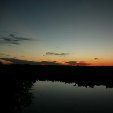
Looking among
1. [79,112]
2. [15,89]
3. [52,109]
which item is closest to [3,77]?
[15,89]

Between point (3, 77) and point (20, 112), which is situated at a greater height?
point (3, 77)

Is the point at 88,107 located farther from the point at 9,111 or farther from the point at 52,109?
the point at 9,111

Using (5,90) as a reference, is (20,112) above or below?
below

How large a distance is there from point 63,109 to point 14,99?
17.7 feet

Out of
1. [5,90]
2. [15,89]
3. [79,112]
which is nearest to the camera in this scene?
[5,90]

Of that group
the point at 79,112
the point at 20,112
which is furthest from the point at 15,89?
the point at 79,112

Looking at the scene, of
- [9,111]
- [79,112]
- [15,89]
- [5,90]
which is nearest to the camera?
[9,111]

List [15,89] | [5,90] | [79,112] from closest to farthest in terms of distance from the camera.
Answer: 1. [5,90]
2. [79,112]
3. [15,89]

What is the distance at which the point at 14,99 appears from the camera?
23.6 metres

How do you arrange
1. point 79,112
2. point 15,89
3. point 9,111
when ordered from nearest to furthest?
1. point 9,111
2. point 79,112
3. point 15,89

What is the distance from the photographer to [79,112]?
23.8m

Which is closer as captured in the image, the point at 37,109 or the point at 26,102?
the point at 37,109

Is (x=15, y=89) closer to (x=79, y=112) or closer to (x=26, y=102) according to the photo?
(x=26, y=102)

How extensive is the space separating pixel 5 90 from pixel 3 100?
138 centimetres
